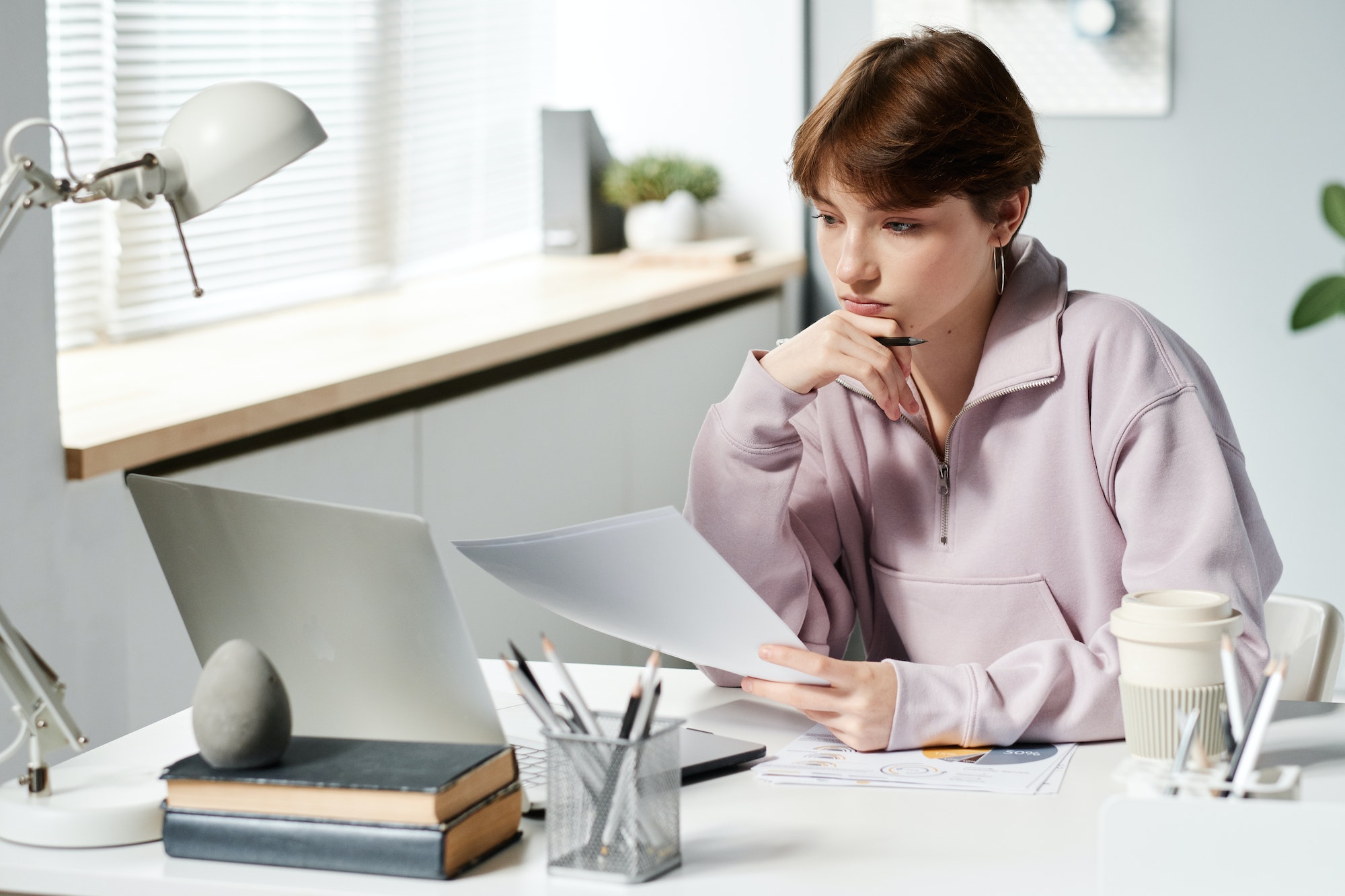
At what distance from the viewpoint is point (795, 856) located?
Result: 93cm

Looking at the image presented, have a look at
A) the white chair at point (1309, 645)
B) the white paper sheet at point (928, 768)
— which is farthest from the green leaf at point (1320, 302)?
the white paper sheet at point (928, 768)

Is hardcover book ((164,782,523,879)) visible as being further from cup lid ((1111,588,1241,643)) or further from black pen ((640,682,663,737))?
cup lid ((1111,588,1241,643))

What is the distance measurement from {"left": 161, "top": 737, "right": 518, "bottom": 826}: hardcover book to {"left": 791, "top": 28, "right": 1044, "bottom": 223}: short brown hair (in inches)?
23.8

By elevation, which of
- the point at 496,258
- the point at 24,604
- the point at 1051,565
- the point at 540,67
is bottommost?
the point at 24,604

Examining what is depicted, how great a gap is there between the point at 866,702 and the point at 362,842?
0.41 meters

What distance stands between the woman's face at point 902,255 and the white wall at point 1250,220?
2213 mm

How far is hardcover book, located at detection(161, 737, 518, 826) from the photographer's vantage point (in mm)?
890

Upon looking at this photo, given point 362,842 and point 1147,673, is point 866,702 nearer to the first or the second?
point 1147,673

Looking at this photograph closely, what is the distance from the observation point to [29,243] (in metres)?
1.73

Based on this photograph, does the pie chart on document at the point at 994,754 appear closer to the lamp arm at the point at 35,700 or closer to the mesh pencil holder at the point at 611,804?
the mesh pencil holder at the point at 611,804

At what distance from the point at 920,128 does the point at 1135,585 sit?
1.41 feet

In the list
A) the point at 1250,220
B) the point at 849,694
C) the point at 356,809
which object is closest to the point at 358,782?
the point at 356,809

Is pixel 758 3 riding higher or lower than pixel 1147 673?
higher

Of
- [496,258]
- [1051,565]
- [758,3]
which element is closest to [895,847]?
[1051,565]
